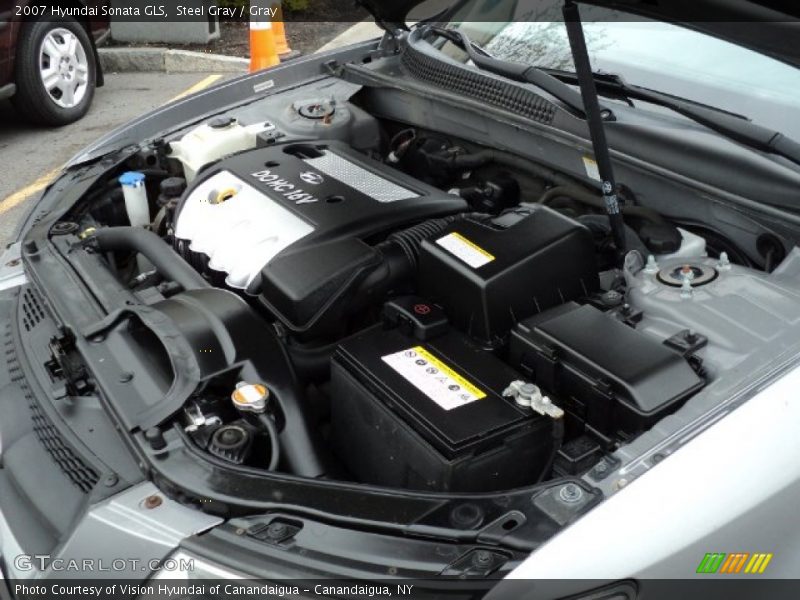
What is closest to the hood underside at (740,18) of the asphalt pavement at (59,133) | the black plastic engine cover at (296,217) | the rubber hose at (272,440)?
the black plastic engine cover at (296,217)

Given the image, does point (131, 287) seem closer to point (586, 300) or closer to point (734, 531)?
point (586, 300)

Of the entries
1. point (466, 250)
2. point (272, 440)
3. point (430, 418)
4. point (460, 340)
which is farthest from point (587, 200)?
point (272, 440)

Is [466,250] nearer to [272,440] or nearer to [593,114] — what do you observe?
[593,114]

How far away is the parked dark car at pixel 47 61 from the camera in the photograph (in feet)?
17.5

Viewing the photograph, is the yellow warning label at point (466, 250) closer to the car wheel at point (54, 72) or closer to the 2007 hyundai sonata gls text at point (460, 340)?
the 2007 hyundai sonata gls text at point (460, 340)

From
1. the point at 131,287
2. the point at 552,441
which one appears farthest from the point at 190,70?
the point at 552,441

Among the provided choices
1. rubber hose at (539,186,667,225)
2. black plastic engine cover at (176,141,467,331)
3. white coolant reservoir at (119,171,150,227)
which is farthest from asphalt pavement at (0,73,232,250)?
rubber hose at (539,186,667,225)

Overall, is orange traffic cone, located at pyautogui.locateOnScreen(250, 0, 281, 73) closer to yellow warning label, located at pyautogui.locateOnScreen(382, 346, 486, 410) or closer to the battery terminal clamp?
yellow warning label, located at pyautogui.locateOnScreen(382, 346, 486, 410)

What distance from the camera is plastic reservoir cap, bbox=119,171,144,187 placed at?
8.26 ft

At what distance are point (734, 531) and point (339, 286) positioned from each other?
947 mm

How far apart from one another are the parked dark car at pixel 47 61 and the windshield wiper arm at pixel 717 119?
4328 millimetres

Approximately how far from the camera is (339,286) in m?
1.84

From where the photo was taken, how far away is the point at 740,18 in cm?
154

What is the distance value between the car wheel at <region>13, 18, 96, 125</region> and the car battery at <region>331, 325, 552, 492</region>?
15.3ft
